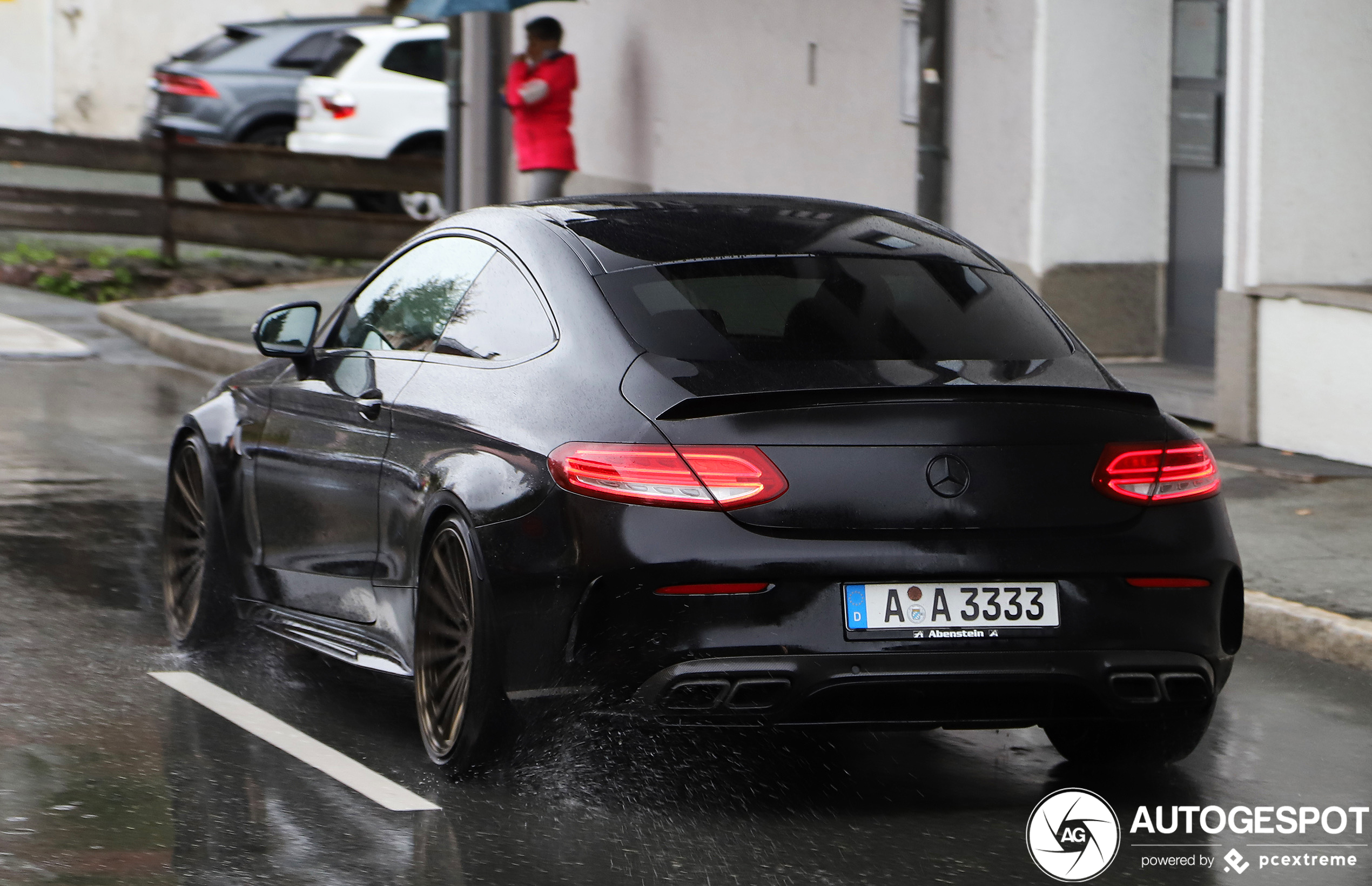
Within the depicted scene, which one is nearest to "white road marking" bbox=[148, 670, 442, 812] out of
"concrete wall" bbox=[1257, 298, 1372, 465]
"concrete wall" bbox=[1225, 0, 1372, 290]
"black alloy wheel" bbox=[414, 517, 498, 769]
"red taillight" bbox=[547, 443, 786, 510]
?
"black alloy wheel" bbox=[414, 517, 498, 769]

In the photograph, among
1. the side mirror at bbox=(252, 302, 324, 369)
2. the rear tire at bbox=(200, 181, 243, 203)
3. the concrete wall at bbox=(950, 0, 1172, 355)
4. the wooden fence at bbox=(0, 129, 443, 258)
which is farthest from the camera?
the rear tire at bbox=(200, 181, 243, 203)

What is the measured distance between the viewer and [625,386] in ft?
17.5

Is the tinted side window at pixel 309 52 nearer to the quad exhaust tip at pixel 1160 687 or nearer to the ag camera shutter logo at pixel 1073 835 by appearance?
the ag camera shutter logo at pixel 1073 835

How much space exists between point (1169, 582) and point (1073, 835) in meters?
0.64

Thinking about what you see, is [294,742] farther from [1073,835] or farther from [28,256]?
[28,256]

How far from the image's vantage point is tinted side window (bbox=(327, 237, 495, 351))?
6.37 meters

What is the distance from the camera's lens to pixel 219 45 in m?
23.8

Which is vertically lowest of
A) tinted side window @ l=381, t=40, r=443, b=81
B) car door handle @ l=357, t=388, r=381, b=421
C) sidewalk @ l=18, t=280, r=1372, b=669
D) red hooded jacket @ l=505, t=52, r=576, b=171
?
sidewalk @ l=18, t=280, r=1372, b=669

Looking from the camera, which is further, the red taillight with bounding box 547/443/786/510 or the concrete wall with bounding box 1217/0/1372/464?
the concrete wall with bounding box 1217/0/1372/464

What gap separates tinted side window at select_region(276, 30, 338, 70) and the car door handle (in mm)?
17492

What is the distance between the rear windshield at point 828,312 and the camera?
218 inches

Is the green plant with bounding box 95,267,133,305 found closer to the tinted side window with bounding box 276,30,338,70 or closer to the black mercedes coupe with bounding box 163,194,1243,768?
the tinted side window with bounding box 276,30,338,70

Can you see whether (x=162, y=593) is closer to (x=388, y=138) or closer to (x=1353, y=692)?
(x=1353, y=692)

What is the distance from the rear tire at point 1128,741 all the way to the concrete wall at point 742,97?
8803mm
